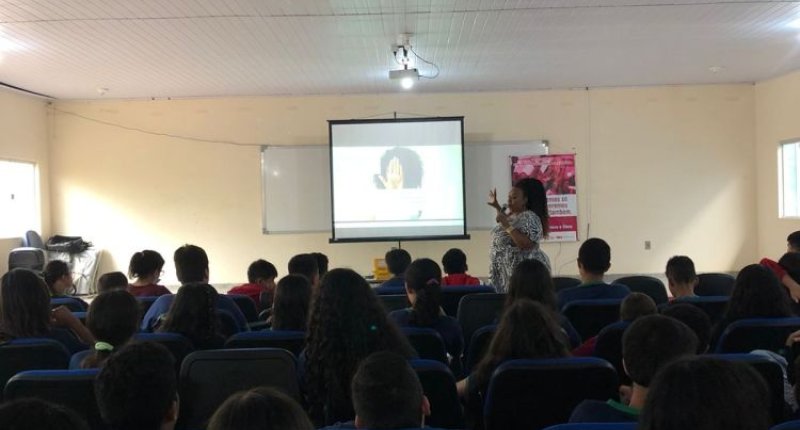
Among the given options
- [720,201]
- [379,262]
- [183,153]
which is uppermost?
[183,153]

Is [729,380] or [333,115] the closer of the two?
[729,380]

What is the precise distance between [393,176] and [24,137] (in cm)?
498

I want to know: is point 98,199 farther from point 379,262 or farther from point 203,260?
point 203,260

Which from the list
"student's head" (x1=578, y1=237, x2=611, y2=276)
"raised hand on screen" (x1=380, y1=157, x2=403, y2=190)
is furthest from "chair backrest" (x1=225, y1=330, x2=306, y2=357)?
"raised hand on screen" (x1=380, y1=157, x2=403, y2=190)

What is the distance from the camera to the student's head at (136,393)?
5.15ft

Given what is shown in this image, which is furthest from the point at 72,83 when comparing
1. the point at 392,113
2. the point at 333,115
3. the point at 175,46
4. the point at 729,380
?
the point at 729,380

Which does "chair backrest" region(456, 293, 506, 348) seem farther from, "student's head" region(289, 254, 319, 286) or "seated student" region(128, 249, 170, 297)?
"seated student" region(128, 249, 170, 297)

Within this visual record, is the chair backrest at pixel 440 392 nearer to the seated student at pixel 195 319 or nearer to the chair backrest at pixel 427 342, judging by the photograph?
the chair backrest at pixel 427 342

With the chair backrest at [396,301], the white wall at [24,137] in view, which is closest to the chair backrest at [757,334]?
the chair backrest at [396,301]

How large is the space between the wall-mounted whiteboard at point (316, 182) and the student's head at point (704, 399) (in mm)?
8009

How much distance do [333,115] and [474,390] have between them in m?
7.23

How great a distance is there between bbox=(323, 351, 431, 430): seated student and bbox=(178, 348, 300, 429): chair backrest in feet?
2.70

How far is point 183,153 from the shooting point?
30.4 feet

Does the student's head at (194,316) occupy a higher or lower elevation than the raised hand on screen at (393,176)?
lower
